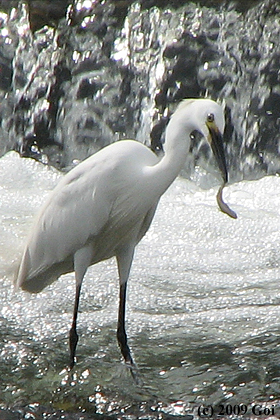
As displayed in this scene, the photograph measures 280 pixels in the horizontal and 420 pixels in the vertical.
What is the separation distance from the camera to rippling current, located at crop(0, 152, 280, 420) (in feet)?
10.7

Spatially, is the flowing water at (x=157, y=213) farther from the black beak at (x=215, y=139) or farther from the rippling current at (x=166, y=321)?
the black beak at (x=215, y=139)

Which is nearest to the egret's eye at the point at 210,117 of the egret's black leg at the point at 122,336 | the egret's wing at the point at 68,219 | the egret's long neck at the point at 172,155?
the egret's long neck at the point at 172,155

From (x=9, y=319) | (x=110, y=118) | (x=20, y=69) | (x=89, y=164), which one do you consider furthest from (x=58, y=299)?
(x=20, y=69)

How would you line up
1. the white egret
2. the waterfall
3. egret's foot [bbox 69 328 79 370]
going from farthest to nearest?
the waterfall → egret's foot [bbox 69 328 79 370] → the white egret

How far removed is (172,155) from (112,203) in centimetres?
39

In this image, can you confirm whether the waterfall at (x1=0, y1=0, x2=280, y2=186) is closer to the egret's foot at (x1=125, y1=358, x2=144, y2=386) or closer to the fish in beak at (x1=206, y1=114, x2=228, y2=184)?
the egret's foot at (x1=125, y1=358, x2=144, y2=386)

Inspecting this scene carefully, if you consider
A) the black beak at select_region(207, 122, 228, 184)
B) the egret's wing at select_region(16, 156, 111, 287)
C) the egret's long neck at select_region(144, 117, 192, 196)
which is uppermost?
the black beak at select_region(207, 122, 228, 184)

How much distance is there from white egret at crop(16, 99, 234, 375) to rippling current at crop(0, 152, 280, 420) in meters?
0.23

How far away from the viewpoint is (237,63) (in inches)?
269

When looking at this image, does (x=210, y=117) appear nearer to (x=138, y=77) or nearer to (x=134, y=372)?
(x=134, y=372)

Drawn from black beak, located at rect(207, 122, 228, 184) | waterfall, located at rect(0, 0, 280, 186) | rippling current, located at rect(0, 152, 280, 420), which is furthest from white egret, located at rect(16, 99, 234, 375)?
waterfall, located at rect(0, 0, 280, 186)

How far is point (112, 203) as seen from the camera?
3.45 meters

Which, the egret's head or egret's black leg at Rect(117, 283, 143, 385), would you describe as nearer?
the egret's head

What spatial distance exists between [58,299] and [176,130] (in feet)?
5.44
